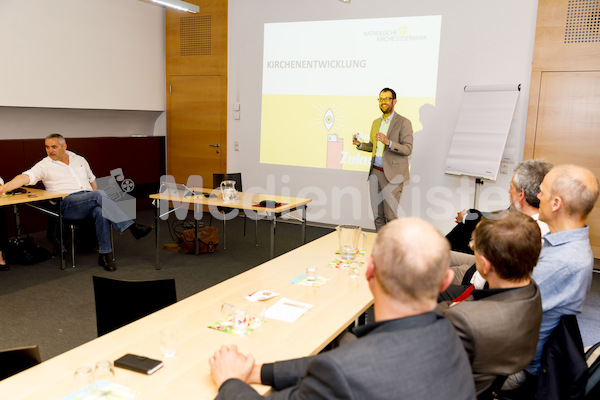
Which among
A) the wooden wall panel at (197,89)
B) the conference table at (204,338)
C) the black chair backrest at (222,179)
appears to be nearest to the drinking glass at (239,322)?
the conference table at (204,338)

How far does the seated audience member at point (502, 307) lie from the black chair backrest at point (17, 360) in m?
1.46

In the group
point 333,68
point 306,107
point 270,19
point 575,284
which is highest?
point 270,19

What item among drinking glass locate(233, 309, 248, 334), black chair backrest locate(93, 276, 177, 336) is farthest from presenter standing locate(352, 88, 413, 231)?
drinking glass locate(233, 309, 248, 334)

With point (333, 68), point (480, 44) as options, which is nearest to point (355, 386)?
point (480, 44)

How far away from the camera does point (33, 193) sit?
4.79m

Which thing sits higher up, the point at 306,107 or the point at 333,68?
the point at 333,68

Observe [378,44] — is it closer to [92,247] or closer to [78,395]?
[92,247]

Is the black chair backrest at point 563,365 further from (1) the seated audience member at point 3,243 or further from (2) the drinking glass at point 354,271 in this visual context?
(1) the seated audience member at point 3,243

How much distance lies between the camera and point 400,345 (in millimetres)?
1146

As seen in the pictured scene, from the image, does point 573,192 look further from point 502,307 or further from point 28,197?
point 28,197

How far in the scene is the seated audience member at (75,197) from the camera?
4969 mm

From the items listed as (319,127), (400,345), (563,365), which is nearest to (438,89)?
(319,127)

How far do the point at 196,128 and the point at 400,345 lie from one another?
7.26 meters

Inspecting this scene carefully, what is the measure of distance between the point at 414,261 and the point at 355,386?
33cm
